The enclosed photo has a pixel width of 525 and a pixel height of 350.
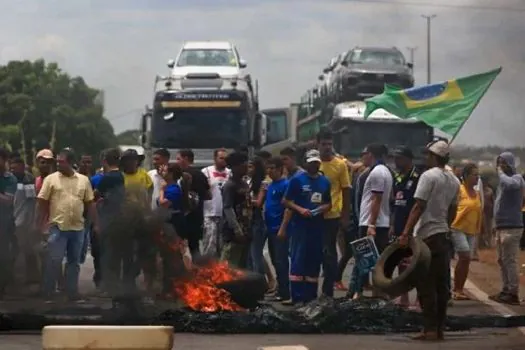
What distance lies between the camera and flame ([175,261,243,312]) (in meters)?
12.3

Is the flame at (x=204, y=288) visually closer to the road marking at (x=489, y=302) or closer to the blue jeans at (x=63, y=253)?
the blue jeans at (x=63, y=253)

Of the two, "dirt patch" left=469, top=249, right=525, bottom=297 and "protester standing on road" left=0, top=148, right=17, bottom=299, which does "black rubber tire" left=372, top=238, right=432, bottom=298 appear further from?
"dirt patch" left=469, top=249, right=525, bottom=297

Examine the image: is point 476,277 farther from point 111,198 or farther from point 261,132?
point 261,132

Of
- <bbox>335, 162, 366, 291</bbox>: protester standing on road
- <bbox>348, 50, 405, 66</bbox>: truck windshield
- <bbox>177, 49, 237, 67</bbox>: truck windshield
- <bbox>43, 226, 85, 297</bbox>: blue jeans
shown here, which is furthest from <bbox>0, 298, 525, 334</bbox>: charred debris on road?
<bbox>348, 50, 405, 66</bbox>: truck windshield

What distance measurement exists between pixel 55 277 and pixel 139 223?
1.99m

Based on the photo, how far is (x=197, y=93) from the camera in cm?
2659

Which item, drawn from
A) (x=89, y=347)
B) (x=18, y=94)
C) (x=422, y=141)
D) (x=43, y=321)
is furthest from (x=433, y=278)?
(x=18, y=94)

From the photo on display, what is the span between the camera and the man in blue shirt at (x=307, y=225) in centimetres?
1368

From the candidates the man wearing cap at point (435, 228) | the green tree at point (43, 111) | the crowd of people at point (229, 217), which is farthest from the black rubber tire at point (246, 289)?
the green tree at point (43, 111)

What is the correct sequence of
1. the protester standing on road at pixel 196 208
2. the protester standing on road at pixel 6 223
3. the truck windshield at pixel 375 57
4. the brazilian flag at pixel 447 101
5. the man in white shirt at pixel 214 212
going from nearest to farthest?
the protester standing on road at pixel 6 223
the protester standing on road at pixel 196 208
the brazilian flag at pixel 447 101
the man in white shirt at pixel 214 212
the truck windshield at pixel 375 57

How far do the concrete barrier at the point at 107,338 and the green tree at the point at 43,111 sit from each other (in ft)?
63.7

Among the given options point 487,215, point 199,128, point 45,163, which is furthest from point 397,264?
point 199,128

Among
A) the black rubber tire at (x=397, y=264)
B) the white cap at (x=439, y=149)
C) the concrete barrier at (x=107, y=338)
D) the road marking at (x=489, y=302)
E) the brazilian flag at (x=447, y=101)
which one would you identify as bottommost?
the road marking at (x=489, y=302)

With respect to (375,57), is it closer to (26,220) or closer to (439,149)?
(26,220)
